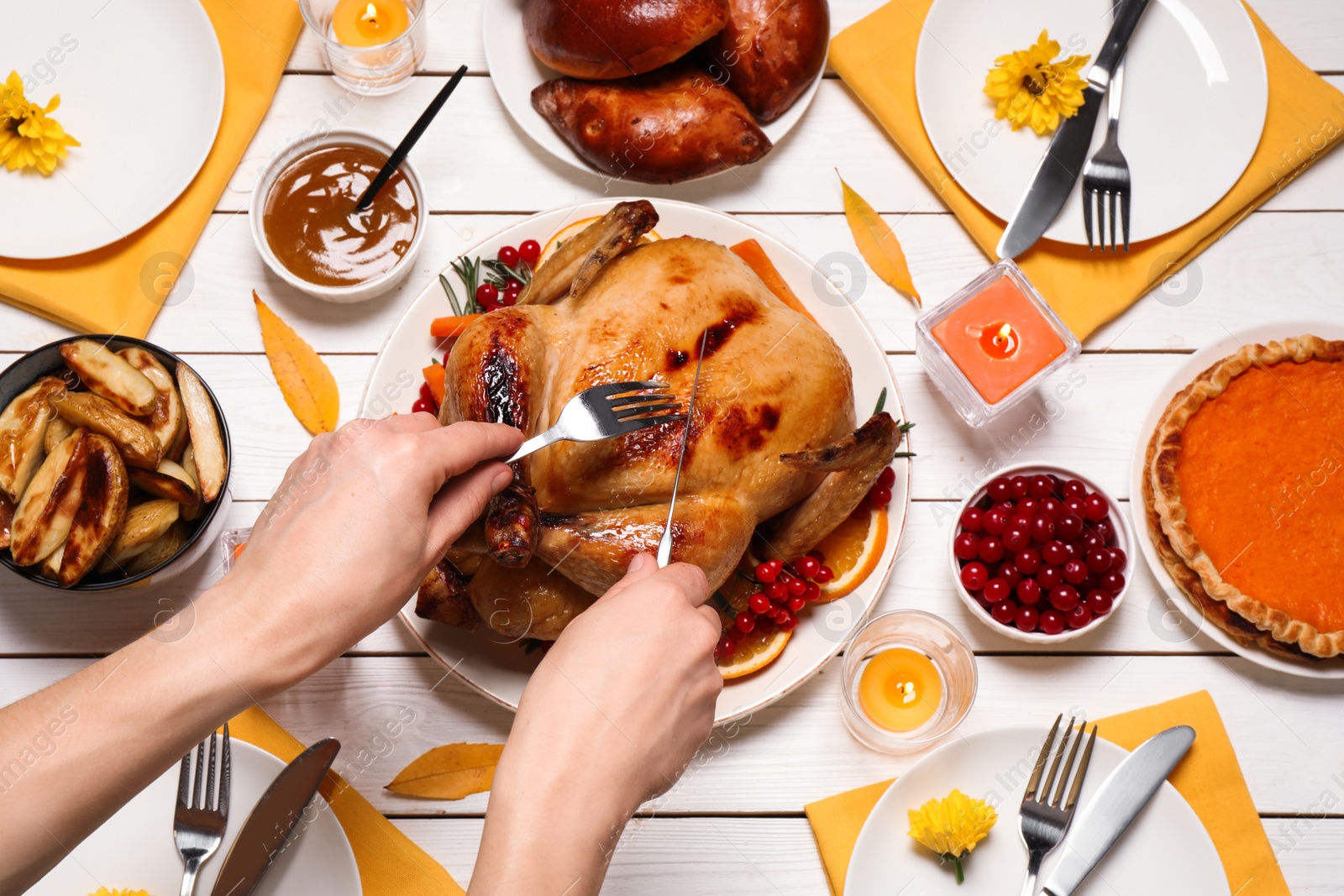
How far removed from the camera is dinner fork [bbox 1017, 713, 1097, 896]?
1842mm

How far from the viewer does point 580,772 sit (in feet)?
4.18

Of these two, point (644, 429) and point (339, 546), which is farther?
point (644, 429)

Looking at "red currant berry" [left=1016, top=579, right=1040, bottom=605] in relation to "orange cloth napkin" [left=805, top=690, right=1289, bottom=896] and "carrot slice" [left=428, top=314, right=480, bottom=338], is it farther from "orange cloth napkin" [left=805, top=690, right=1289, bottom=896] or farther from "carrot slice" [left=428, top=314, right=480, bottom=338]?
"carrot slice" [left=428, top=314, right=480, bottom=338]

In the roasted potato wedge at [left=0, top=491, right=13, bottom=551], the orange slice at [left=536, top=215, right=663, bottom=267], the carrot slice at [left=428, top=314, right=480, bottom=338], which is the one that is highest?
the orange slice at [left=536, top=215, right=663, bottom=267]

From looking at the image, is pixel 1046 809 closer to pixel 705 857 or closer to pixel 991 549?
pixel 991 549

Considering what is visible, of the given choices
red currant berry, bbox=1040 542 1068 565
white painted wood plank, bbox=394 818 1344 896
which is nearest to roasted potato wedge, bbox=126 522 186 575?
white painted wood plank, bbox=394 818 1344 896

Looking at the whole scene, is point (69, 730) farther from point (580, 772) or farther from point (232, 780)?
point (580, 772)

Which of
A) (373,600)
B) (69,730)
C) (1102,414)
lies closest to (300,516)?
(373,600)

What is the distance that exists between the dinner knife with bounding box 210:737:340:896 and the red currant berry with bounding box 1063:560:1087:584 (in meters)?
1.43

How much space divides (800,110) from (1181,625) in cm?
131

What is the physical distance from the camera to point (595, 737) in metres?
1.28

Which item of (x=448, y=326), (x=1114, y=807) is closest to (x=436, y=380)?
(x=448, y=326)

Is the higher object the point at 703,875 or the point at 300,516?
the point at 300,516

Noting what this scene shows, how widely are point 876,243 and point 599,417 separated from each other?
2.92 feet
